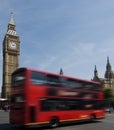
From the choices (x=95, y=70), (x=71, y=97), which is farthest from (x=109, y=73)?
(x=71, y=97)

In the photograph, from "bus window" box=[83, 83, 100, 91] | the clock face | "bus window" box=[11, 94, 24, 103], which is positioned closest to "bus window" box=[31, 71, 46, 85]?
"bus window" box=[11, 94, 24, 103]

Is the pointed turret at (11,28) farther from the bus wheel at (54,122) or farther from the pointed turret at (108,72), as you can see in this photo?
the bus wheel at (54,122)

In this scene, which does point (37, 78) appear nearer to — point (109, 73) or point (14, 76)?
point (14, 76)

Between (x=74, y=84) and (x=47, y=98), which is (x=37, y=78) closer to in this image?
(x=47, y=98)

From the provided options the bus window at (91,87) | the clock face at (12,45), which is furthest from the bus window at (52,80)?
the clock face at (12,45)

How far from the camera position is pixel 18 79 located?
19609 millimetres

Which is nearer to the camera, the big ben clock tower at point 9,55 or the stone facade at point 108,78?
the big ben clock tower at point 9,55

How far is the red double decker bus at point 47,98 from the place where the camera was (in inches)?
743

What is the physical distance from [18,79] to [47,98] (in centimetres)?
222

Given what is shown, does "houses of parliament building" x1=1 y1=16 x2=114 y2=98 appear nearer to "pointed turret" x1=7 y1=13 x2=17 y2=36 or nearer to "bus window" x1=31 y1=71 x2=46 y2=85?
"pointed turret" x1=7 y1=13 x2=17 y2=36

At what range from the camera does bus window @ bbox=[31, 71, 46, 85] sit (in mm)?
19067

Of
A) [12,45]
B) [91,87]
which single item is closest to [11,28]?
[12,45]

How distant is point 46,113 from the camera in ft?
66.1

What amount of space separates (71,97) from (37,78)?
3.72 meters
